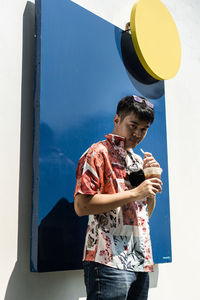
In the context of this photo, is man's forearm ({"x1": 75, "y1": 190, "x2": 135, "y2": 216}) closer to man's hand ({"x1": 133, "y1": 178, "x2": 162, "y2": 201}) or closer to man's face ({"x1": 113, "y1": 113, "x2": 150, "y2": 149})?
man's hand ({"x1": 133, "y1": 178, "x2": 162, "y2": 201})

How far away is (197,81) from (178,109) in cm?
35

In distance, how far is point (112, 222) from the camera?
1282mm

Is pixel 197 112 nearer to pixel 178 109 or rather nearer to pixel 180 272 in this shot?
pixel 178 109

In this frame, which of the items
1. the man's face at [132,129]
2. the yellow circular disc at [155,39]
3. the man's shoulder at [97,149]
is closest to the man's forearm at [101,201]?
the man's shoulder at [97,149]

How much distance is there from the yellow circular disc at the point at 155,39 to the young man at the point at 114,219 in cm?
68

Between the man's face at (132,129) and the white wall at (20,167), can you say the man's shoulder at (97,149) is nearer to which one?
the man's face at (132,129)

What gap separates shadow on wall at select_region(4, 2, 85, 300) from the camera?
53.9 inches

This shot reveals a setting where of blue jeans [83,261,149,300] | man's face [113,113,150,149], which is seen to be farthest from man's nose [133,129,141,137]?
blue jeans [83,261,149,300]

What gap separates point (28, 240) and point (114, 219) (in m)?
0.35

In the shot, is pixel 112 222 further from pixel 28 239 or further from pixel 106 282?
pixel 28 239

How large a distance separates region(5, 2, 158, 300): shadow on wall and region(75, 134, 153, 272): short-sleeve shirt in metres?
0.25

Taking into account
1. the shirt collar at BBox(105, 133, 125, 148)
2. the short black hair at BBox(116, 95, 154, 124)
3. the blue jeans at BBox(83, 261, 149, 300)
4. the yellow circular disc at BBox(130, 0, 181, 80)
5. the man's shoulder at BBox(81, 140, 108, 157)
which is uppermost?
the yellow circular disc at BBox(130, 0, 181, 80)

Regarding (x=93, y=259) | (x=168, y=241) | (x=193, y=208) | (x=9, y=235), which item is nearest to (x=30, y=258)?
(x=9, y=235)

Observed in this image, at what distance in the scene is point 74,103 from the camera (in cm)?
159
